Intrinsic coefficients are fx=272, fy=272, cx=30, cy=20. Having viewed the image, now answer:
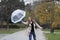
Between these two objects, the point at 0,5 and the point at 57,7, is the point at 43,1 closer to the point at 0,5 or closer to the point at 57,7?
the point at 57,7

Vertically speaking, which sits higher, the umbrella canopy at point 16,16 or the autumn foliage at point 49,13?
the umbrella canopy at point 16,16

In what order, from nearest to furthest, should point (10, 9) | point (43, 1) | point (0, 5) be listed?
point (43, 1)
point (10, 9)
point (0, 5)

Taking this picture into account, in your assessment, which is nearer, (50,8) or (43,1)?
(50,8)

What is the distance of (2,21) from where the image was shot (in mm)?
74000

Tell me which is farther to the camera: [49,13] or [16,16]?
[49,13]

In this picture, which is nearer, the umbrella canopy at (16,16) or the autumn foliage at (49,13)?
the umbrella canopy at (16,16)

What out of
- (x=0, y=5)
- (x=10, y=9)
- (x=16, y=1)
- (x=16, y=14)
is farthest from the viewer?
(x=16, y=1)

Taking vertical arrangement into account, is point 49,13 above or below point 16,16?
below

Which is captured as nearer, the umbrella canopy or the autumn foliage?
the umbrella canopy

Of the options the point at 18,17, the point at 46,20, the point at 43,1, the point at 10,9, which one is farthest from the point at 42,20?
the point at 18,17

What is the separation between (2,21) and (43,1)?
26.9m

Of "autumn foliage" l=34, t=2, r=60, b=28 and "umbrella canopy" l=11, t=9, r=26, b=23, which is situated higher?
"umbrella canopy" l=11, t=9, r=26, b=23

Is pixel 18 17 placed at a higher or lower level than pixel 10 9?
higher

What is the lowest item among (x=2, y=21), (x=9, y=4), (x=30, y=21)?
(x=2, y=21)
